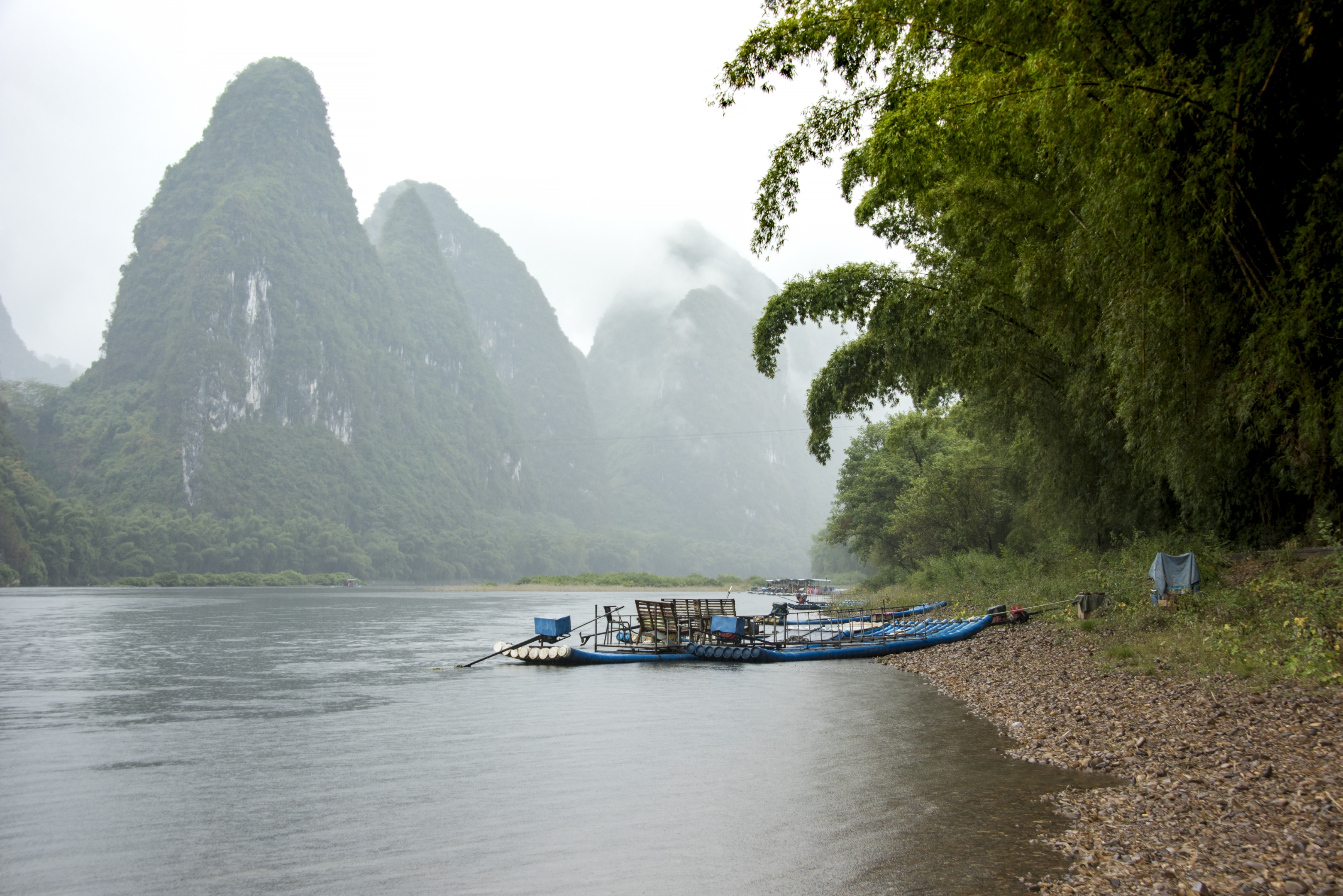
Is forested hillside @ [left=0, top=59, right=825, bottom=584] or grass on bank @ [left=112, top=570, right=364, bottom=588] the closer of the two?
grass on bank @ [left=112, top=570, right=364, bottom=588]

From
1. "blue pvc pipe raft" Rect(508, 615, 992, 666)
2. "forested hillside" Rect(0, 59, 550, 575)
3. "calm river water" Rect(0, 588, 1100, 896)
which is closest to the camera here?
"calm river water" Rect(0, 588, 1100, 896)

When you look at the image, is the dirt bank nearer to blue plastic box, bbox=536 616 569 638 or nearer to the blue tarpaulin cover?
blue plastic box, bbox=536 616 569 638

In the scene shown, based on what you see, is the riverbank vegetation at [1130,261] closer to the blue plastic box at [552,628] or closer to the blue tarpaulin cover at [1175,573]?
the blue tarpaulin cover at [1175,573]

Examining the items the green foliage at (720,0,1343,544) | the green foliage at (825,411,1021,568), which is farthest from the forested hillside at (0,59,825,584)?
the green foliage at (720,0,1343,544)

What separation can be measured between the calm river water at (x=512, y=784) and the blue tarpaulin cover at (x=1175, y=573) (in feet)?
14.5

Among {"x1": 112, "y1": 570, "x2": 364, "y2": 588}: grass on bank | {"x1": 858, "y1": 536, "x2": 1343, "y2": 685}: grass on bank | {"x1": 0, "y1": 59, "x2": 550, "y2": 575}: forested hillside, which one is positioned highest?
{"x1": 0, "y1": 59, "x2": 550, "y2": 575}: forested hillside

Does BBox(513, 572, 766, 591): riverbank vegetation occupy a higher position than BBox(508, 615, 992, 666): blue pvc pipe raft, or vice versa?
BBox(508, 615, 992, 666): blue pvc pipe raft

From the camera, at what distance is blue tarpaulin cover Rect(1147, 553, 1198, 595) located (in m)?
14.1

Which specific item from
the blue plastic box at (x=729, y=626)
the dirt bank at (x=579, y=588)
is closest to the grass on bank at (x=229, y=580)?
the dirt bank at (x=579, y=588)

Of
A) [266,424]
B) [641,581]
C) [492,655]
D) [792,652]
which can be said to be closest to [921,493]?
[792,652]

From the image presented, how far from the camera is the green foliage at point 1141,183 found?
303 inches

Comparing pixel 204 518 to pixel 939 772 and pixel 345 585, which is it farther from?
pixel 939 772

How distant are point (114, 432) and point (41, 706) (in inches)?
4882

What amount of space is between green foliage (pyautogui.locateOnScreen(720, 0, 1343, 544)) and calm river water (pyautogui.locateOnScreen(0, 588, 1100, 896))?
4.70 meters
